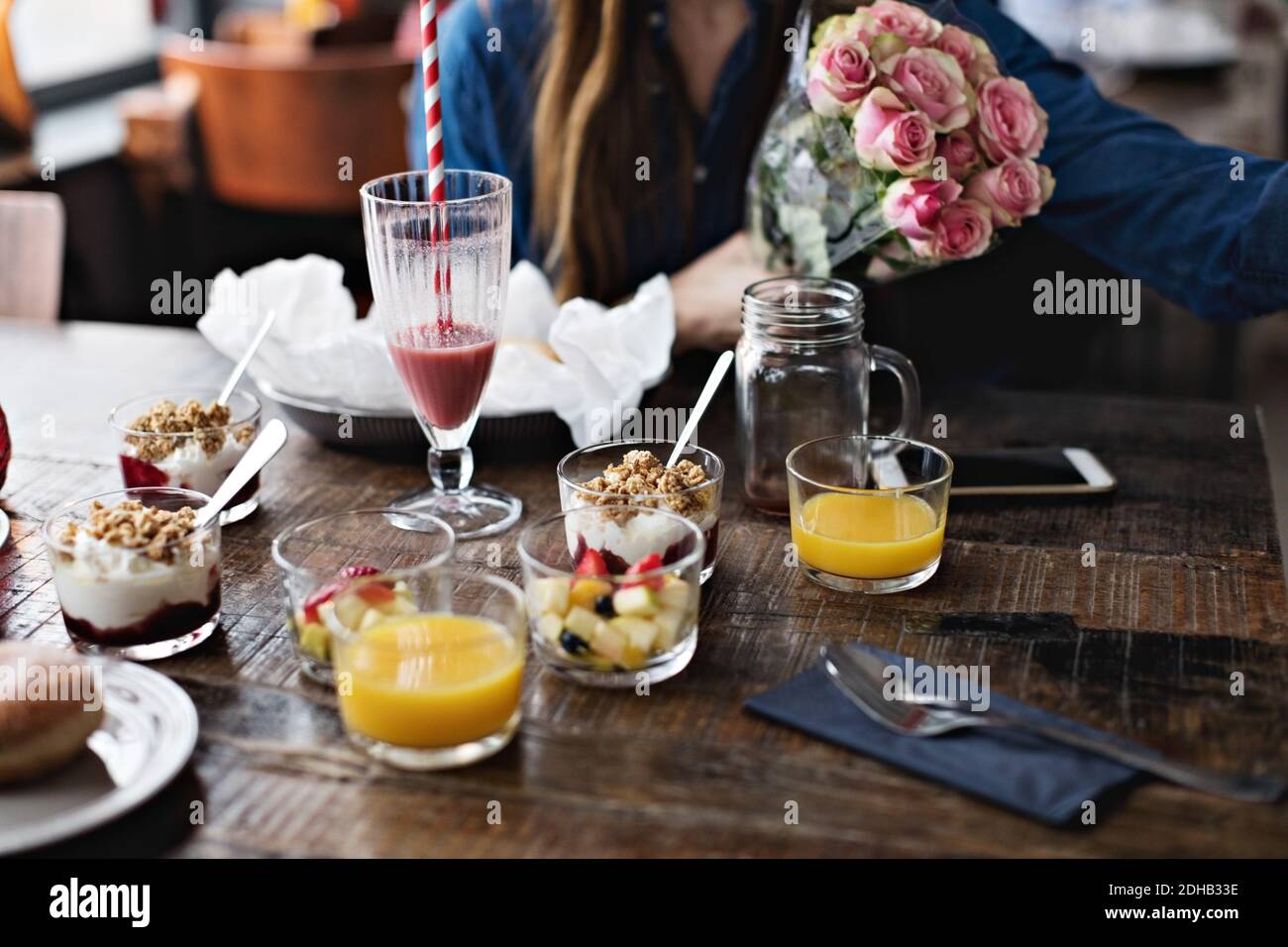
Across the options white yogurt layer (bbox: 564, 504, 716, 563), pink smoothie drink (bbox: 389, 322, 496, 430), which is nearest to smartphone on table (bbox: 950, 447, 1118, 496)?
white yogurt layer (bbox: 564, 504, 716, 563)

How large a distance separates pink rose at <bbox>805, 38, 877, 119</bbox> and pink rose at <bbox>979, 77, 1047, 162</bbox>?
0.12m

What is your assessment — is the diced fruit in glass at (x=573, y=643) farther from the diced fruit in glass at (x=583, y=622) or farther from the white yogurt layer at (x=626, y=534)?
the white yogurt layer at (x=626, y=534)

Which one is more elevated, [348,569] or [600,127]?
[600,127]

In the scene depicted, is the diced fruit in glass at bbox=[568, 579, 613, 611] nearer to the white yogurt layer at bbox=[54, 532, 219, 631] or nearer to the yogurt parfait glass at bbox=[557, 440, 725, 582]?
the yogurt parfait glass at bbox=[557, 440, 725, 582]

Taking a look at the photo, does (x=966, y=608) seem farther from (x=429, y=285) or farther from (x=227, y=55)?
(x=227, y=55)

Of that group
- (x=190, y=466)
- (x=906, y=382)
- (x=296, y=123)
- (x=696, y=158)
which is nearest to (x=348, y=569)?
(x=190, y=466)

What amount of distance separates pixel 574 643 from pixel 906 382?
1.68ft

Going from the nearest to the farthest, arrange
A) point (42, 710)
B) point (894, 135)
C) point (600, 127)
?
point (42, 710), point (894, 135), point (600, 127)

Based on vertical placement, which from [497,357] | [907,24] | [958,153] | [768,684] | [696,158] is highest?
[907,24]

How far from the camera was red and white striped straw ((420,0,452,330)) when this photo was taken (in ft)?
4.20

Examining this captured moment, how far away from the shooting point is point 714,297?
→ 169cm

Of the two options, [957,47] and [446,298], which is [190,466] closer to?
[446,298]

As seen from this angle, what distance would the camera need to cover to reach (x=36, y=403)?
1651 mm
